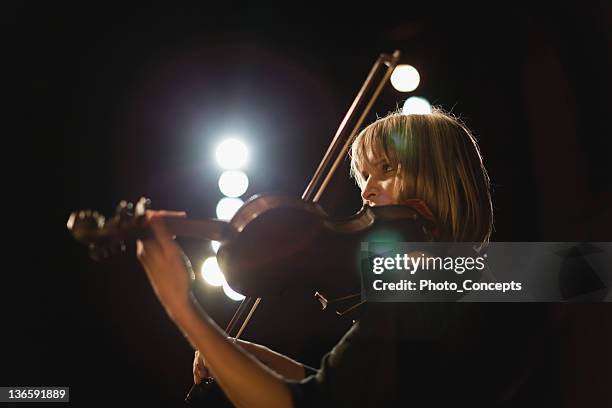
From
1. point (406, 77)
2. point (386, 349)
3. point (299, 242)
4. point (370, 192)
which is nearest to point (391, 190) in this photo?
point (370, 192)

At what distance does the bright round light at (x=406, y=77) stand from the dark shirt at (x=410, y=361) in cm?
144

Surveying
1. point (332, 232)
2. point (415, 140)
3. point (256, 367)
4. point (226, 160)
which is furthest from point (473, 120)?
point (256, 367)

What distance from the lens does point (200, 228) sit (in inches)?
43.4

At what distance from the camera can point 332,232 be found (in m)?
1.19

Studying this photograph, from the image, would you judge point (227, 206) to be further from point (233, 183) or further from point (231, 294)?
point (231, 294)

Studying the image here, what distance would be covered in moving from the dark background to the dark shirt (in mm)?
1255

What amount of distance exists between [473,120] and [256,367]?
1.82 metres

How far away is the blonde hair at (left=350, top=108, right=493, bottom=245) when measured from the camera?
1279 mm

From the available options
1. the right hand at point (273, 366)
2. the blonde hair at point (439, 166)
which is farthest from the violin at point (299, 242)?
the right hand at point (273, 366)

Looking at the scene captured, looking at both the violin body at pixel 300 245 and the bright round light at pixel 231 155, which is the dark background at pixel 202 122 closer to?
the bright round light at pixel 231 155

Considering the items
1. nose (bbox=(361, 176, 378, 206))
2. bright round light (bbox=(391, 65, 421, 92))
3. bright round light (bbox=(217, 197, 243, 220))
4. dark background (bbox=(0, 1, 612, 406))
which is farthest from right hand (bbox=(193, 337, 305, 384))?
bright round light (bbox=(217, 197, 243, 220))

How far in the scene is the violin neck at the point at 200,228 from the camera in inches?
41.8

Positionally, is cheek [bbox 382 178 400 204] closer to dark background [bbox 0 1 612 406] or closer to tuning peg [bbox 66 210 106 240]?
tuning peg [bbox 66 210 106 240]

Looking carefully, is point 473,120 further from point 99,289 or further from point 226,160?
point 99,289
